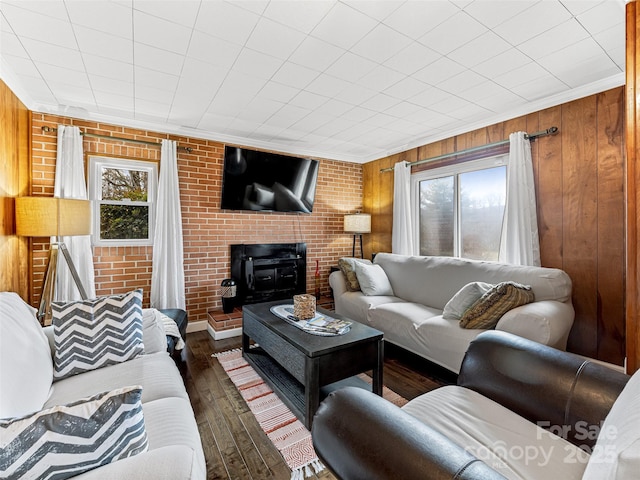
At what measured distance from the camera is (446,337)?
90.8 inches

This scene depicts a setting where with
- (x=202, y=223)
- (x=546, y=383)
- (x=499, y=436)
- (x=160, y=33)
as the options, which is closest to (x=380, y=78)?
(x=160, y=33)

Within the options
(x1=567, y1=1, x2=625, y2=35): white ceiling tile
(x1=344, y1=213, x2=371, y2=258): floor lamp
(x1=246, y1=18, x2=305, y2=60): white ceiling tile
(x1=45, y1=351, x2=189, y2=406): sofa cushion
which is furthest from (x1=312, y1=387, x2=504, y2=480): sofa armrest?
(x1=344, y1=213, x2=371, y2=258): floor lamp

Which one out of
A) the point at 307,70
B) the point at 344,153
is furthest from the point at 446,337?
the point at 344,153

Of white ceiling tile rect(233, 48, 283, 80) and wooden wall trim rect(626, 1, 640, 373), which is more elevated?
white ceiling tile rect(233, 48, 283, 80)

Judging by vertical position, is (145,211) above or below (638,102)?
below

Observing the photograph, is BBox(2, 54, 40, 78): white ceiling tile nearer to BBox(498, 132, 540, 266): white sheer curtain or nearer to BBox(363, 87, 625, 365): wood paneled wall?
BBox(498, 132, 540, 266): white sheer curtain

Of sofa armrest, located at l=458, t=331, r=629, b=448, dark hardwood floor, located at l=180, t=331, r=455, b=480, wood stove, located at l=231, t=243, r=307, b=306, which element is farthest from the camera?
wood stove, located at l=231, t=243, r=307, b=306

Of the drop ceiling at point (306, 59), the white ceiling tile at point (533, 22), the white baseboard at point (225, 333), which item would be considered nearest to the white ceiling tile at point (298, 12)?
the drop ceiling at point (306, 59)

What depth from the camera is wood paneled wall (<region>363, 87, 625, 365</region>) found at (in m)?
2.40

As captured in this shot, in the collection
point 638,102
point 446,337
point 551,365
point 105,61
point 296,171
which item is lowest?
point 446,337

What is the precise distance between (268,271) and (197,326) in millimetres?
1086

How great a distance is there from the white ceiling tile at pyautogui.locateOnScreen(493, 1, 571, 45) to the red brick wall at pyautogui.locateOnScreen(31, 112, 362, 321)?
9.69 feet

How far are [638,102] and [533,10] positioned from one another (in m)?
0.73

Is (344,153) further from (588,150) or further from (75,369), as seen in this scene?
(75,369)
